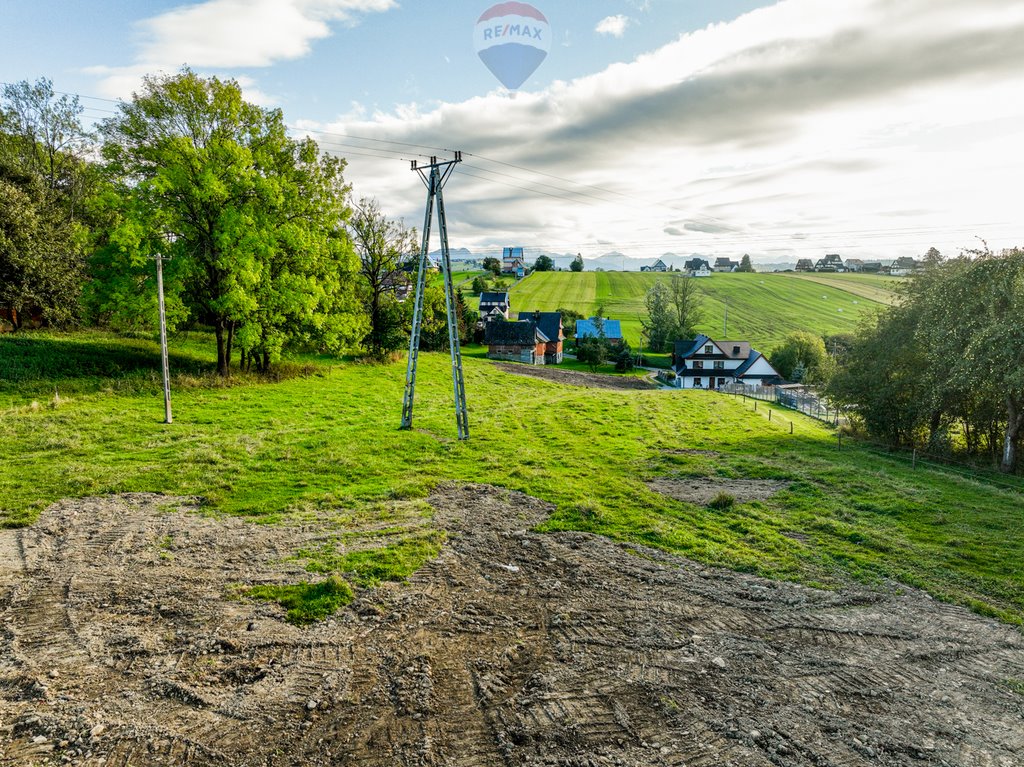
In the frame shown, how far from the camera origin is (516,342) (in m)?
74.7

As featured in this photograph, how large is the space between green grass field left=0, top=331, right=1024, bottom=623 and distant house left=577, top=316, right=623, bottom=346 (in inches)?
2086

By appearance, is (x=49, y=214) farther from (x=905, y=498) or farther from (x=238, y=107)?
(x=905, y=498)

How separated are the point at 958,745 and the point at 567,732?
18.5 feet

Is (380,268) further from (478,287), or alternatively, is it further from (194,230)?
(478,287)

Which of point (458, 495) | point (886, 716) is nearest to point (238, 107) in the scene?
point (458, 495)

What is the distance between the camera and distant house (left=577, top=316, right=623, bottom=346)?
3391 inches

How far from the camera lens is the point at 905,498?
62.7ft

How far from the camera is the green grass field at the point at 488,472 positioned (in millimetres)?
13703

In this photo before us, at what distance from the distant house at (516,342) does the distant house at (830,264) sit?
15893 centimetres

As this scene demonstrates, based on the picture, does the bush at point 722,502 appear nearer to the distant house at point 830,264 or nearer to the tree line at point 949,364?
the tree line at point 949,364

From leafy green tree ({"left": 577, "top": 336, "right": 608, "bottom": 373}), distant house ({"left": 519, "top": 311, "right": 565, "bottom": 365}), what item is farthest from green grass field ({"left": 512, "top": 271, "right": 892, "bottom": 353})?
distant house ({"left": 519, "top": 311, "right": 565, "bottom": 365})

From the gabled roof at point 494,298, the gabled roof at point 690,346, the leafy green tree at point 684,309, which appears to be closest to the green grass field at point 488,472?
the gabled roof at point 690,346


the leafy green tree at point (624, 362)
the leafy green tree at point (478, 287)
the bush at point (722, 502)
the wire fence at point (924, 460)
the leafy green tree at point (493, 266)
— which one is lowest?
the wire fence at point (924, 460)

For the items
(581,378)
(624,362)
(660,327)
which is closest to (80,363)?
(581,378)
